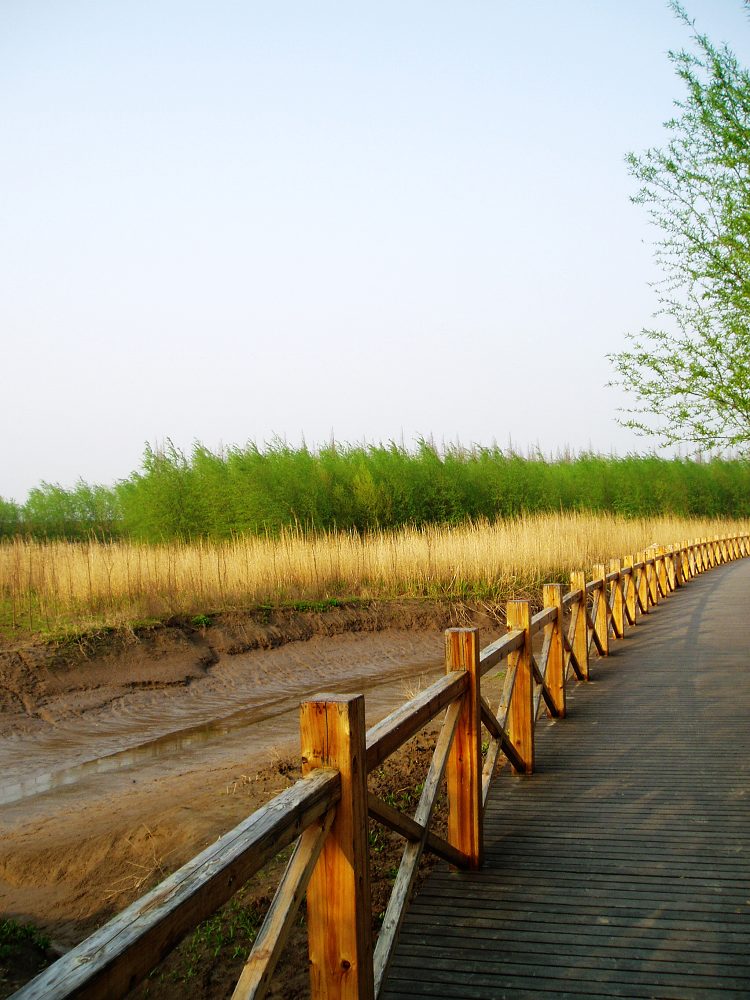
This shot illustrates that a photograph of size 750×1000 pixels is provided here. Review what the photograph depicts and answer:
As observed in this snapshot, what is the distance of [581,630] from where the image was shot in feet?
27.8

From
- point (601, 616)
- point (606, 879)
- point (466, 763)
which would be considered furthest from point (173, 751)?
point (606, 879)

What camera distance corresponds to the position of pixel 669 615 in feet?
45.2

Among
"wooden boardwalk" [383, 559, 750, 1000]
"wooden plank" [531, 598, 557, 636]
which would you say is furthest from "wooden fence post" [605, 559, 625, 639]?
"wooden plank" [531, 598, 557, 636]

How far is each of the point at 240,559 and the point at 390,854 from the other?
1106cm

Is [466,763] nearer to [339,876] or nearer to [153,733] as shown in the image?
[339,876]

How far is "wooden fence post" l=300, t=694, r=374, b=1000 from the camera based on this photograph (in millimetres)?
2354

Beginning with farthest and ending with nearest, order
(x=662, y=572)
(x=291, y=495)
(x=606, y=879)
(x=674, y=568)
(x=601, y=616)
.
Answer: (x=291, y=495)
(x=674, y=568)
(x=662, y=572)
(x=601, y=616)
(x=606, y=879)

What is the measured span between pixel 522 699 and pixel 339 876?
3.17 meters

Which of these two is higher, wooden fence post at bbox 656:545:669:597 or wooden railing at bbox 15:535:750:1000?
wooden railing at bbox 15:535:750:1000

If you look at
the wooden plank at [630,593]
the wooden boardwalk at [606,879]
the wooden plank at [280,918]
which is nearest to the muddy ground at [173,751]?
the wooden boardwalk at [606,879]

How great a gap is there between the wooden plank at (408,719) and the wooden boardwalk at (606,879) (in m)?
0.85

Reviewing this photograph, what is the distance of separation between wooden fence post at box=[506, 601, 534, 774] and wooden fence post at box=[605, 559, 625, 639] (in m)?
5.94

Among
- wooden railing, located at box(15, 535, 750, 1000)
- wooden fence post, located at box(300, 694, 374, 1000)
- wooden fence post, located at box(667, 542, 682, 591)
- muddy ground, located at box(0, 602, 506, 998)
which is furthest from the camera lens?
wooden fence post, located at box(667, 542, 682, 591)

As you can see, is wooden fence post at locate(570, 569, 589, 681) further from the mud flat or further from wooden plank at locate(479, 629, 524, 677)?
wooden plank at locate(479, 629, 524, 677)
